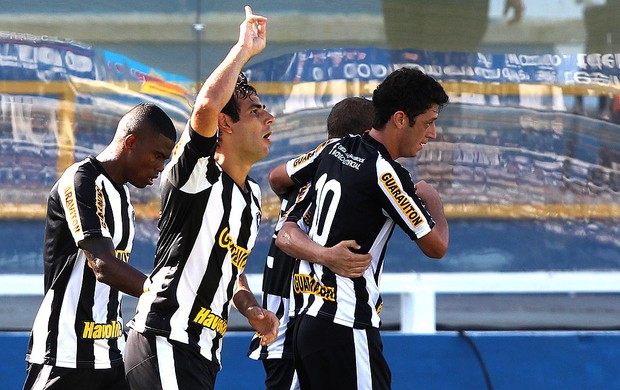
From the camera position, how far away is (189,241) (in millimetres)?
3619

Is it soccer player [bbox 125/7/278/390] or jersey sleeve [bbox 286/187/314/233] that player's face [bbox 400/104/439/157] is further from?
soccer player [bbox 125/7/278/390]

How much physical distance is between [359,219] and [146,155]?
2.61 ft

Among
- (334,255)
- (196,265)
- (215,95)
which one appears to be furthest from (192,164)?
(334,255)

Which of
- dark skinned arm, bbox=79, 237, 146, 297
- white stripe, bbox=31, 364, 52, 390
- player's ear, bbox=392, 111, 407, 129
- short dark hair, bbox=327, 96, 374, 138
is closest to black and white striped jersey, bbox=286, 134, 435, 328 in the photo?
player's ear, bbox=392, 111, 407, 129

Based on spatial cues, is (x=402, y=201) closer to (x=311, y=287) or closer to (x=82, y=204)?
(x=311, y=287)

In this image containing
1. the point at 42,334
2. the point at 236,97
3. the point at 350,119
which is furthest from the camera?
the point at 350,119

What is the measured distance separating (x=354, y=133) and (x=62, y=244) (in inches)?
54.6

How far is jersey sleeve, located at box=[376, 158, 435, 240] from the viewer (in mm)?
4012

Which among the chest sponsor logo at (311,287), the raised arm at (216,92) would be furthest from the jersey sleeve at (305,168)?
the raised arm at (216,92)

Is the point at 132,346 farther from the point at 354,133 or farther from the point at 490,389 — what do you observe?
the point at 490,389

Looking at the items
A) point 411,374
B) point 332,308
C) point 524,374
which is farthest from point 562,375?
point 332,308

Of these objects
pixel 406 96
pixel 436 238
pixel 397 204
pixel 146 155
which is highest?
pixel 406 96

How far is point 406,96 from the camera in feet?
13.8

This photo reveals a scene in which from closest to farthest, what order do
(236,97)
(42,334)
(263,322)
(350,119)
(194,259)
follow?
(194,259)
(263,322)
(236,97)
(42,334)
(350,119)
